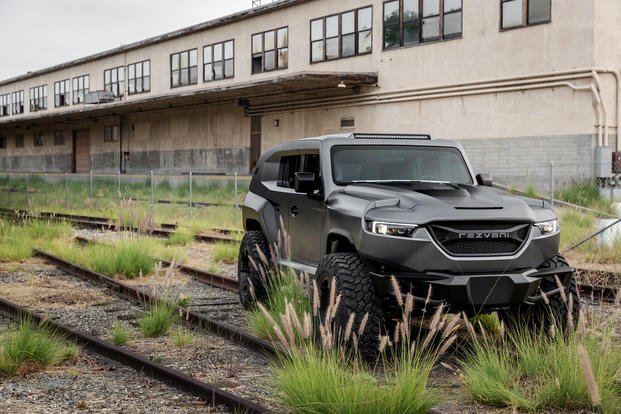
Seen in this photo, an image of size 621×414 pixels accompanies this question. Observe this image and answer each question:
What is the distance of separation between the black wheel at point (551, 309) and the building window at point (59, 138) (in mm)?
54053

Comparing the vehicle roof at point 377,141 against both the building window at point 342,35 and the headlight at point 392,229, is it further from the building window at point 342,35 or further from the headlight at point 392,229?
Answer: the building window at point 342,35

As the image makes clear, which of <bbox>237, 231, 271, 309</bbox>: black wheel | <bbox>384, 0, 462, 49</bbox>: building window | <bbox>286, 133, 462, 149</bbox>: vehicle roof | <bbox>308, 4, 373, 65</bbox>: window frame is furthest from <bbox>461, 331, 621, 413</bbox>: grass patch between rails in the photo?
<bbox>308, 4, 373, 65</bbox>: window frame

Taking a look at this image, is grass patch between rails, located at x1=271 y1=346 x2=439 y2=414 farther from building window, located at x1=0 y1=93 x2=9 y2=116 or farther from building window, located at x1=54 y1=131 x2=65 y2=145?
building window, located at x1=0 y1=93 x2=9 y2=116

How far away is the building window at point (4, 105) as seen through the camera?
6981 centimetres

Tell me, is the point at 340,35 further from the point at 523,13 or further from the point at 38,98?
the point at 38,98

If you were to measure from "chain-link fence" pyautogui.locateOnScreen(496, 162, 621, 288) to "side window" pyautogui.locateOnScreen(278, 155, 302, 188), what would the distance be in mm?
4152

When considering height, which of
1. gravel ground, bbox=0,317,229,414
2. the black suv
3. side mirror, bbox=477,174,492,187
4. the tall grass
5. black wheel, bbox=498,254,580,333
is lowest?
gravel ground, bbox=0,317,229,414

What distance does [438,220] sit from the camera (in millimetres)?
6512

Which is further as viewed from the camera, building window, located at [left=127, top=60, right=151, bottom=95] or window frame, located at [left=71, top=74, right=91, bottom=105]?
window frame, located at [left=71, top=74, right=91, bottom=105]

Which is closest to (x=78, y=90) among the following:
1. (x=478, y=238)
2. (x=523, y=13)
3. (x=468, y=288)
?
(x=523, y=13)

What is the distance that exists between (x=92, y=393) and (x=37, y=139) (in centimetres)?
5833

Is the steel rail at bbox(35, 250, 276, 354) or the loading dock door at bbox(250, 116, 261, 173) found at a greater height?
the loading dock door at bbox(250, 116, 261, 173)

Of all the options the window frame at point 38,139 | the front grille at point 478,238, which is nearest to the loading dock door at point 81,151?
the window frame at point 38,139

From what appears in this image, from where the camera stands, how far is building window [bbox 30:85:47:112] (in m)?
62.0
